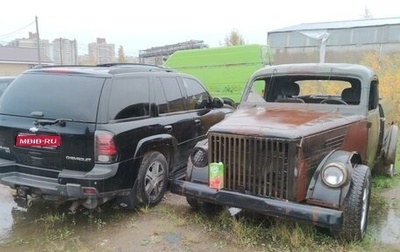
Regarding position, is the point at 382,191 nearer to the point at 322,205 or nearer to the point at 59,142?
the point at 322,205

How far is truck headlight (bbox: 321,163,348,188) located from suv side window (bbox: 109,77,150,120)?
235 cm

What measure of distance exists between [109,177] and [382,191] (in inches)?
166

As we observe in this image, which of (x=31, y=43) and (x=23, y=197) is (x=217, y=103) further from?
(x=31, y=43)

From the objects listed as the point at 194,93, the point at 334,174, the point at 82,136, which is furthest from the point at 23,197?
the point at 334,174

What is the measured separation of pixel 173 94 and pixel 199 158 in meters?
1.50

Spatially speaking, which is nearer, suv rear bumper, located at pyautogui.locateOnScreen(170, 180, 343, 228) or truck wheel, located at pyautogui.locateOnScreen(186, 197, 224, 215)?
suv rear bumper, located at pyautogui.locateOnScreen(170, 180, 343, 228)

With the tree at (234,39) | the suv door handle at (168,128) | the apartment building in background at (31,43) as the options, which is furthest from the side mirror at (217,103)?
the apartment building in background at (31,43)

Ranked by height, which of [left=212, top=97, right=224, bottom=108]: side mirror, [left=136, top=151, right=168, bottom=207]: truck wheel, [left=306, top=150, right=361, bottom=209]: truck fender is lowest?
[left=136, top=151, right=168, bottom=207]: truck wheel

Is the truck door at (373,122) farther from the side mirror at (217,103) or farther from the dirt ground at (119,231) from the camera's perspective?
the side mirror at (217,103)

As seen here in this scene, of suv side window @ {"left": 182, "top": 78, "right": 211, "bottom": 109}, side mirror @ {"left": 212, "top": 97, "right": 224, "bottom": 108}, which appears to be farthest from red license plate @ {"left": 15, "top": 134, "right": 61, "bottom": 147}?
side mirror @ {"left": 212, "top": 97, "right": 224, "bottom": 108}

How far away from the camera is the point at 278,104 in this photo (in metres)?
5.26

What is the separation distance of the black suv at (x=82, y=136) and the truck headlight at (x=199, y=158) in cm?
66

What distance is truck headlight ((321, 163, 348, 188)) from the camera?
3643 mm

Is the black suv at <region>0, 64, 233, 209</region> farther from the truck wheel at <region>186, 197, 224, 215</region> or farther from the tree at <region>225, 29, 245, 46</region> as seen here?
the tree at <region>225, 29, 245, 46</region>
